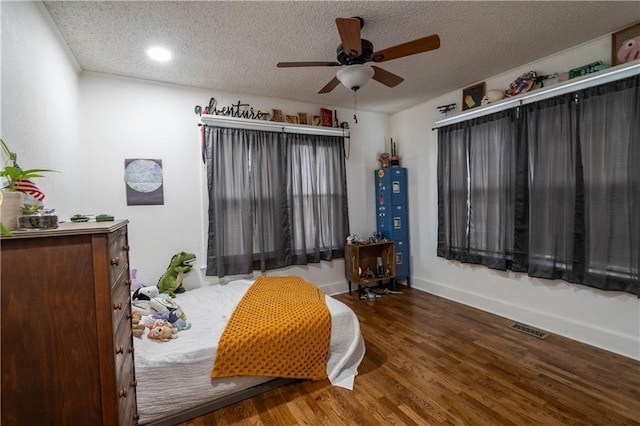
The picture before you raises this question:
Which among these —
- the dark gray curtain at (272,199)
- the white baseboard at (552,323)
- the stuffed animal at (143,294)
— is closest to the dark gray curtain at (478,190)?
the white baseboard at (552,323)

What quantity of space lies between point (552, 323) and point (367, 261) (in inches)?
83.0

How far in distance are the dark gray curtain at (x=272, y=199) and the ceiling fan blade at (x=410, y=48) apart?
1.84 meters

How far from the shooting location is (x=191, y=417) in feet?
5.98

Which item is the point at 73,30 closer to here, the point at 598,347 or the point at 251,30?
the point at 251,30

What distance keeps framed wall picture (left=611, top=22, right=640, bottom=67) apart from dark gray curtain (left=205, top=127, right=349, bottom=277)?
271 cm

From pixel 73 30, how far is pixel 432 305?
4.25 meters

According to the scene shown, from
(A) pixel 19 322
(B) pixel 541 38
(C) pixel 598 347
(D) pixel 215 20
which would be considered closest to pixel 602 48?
(B) pixel 541 38

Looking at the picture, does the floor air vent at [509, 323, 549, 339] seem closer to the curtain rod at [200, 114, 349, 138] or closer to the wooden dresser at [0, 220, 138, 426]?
the curtain rod at [200, 114, 349, 138]

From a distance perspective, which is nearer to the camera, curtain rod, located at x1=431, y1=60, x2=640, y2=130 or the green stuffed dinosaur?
curtain rod, located at x1=431, y1=60, x2=640, y2=130

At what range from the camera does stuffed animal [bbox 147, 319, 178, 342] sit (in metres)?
1.98

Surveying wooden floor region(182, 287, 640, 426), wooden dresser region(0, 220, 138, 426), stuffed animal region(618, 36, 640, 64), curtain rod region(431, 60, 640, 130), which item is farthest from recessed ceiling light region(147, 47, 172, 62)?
stuffed animal region(618, 36, 640, 64)

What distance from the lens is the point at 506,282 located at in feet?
10.3

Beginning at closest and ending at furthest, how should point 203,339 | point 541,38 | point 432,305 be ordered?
point 203,339, point 541,38, point 432,305

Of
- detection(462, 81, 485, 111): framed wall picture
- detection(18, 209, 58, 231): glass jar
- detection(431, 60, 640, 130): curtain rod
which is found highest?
detection(462, 81, 485, 111): framed wall picture
